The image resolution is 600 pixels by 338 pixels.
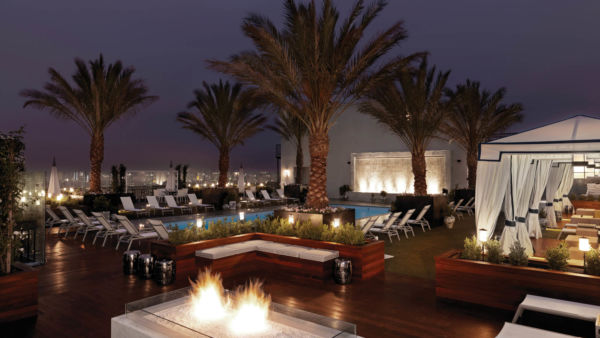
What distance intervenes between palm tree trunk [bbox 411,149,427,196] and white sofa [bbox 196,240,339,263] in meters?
8.35

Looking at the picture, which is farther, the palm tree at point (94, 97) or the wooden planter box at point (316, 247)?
the palm tree at point (94, 97)

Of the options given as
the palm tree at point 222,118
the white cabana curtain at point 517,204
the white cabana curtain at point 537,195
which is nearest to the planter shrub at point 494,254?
the white cabana curtain at point 517,204

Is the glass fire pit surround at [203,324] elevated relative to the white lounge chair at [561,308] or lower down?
elevated

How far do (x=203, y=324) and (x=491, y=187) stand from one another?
598 centimetres

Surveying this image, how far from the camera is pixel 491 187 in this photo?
7160mm

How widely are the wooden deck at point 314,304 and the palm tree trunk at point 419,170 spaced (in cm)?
807

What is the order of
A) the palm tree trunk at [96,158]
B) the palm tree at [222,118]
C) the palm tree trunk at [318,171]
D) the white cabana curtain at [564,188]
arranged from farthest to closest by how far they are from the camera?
the palm tree at [222,118]
the palm tree trunk at [96,158]
the white cabana curtain at [564,188]
the palm tree trunk at [318,171]

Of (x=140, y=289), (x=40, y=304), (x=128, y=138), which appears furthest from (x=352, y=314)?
(x=128, y=138)

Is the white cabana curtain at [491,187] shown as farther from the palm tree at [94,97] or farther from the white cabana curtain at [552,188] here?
the palm tree at [94,97]

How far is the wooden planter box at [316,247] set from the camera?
6133 mm

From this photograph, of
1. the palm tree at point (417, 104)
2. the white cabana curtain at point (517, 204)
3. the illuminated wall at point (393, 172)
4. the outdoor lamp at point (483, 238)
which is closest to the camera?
the outdoor lamp at point (483, 238)

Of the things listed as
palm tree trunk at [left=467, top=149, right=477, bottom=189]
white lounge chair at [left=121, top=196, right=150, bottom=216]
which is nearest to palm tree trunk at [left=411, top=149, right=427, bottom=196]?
palm tree trunk at [left=467, top=149, right=477, bottom=189]

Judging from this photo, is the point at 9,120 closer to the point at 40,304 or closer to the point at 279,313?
the point at 40,304

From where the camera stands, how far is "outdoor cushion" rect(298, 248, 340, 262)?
5973 mm
